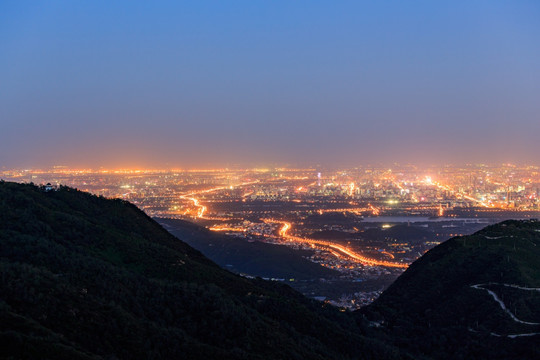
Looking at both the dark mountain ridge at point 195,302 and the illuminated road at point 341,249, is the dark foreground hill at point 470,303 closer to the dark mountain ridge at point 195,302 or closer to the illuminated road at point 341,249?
the dark mountain ridge at point 195,302

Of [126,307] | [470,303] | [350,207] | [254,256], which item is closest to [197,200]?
[350,207]

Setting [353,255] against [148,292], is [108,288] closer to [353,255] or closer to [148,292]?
[148,292]

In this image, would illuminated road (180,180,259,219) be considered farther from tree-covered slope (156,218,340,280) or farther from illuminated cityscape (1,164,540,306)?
tree-covered slope (156,218,340,280)

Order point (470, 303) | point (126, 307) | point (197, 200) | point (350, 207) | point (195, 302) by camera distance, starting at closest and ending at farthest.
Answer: point (126, 307) → point (195, 302) → point (470, 303) → point (350, 207) → point (197, 200)

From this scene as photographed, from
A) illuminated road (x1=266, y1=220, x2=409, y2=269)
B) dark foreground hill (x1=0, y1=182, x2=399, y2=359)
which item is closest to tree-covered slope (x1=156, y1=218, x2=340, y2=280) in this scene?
illuminated road (x1=266, y1=220, x2=409, y2=269)

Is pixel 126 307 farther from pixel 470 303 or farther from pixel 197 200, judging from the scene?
pixel 197 200

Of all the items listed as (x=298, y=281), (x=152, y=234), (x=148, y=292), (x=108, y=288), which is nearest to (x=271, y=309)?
(x=148, y=292)
